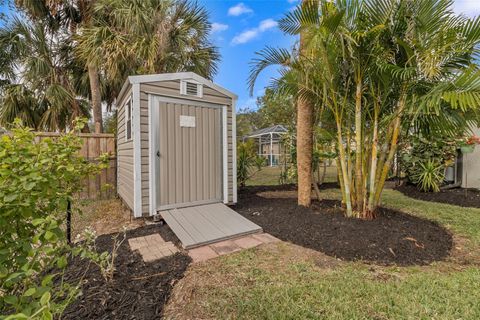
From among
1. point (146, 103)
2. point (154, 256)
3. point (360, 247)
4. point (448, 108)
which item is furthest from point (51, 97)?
point (448, 108)

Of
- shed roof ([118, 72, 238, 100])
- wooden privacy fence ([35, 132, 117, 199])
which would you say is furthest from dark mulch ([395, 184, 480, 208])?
wooden privacy fence ([35, 132, 117, 199])

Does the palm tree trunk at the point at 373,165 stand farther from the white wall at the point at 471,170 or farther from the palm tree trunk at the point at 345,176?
the white wall at the point at 471,170

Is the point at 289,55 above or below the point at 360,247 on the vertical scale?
above

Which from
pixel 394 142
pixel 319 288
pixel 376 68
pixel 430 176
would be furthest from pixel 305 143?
pixel 430 176

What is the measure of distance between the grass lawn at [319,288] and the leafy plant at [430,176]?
3.87 m

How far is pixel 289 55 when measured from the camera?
11.5 feet

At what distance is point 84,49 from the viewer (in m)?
5.46

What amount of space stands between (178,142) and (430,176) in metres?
5.76

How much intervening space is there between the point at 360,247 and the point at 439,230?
58.7 inches

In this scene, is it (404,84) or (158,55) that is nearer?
(404,84)

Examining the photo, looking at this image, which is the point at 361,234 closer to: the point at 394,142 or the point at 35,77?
the point at 394,142

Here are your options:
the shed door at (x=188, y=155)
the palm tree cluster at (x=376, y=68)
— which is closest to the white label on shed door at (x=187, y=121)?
the shed door at (x=188, y=155)

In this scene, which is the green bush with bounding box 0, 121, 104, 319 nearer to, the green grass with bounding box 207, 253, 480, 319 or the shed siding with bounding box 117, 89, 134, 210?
the green grass with bounding box 207, 253, 480, 319

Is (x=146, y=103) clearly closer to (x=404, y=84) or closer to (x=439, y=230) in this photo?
(x=404, y=84)
